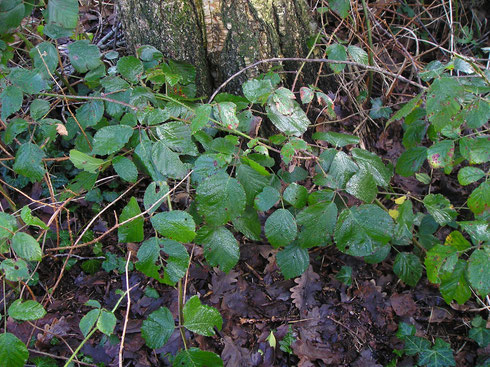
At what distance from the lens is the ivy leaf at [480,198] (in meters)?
1.64

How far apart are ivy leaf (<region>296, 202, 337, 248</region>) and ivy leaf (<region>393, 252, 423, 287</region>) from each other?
2.14 ft

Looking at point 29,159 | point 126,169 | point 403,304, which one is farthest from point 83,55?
point 403,304

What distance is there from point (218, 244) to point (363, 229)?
0.62 meters

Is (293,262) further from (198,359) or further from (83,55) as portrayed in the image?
(83,55)

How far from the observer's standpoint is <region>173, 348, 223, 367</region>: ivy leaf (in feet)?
4.68

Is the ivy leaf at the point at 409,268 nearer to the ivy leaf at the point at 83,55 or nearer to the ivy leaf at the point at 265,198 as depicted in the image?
the ivy leaf at the point at 265,198

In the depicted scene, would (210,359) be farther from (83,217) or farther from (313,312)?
(83,217)

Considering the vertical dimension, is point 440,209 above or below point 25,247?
below

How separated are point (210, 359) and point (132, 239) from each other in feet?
1.85

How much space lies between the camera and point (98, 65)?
1938 millimetres

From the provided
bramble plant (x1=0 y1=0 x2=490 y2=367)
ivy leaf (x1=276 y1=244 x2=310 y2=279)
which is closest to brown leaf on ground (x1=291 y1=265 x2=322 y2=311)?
bramble plant (x1=0 y1=0 x2=490 y2=367)

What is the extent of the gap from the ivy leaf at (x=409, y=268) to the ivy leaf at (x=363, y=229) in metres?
0.52

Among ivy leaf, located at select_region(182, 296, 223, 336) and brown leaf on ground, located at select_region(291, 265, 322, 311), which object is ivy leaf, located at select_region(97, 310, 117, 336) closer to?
ivy leaf, located at select_region(182, 296, 223, 336)

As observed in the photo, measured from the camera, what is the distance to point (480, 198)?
5.45 feet
